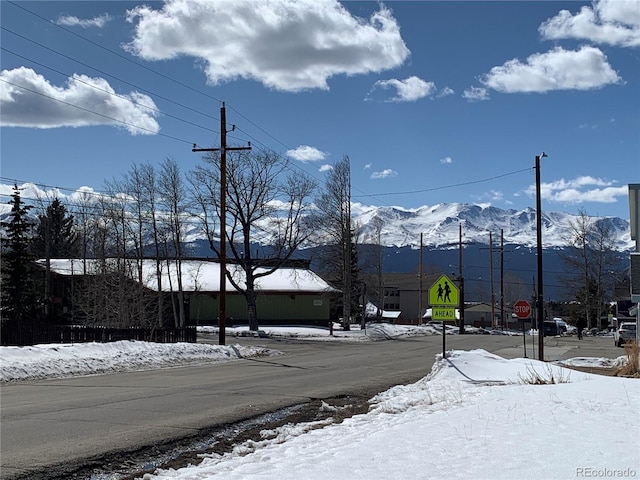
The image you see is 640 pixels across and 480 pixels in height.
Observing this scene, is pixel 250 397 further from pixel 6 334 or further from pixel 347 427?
pixel 6 334

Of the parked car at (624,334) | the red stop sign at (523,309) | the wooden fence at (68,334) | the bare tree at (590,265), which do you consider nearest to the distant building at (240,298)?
the wooden fence at (68,334)

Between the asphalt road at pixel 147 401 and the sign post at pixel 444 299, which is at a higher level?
the sign post at pixel 444 299

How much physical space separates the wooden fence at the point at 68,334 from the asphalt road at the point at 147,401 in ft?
32.1

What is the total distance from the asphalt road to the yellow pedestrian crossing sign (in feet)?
7.76

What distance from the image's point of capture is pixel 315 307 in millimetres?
60812

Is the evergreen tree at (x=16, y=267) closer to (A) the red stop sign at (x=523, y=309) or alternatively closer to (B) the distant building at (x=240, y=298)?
(B) the distant building at (x=240, y=298)

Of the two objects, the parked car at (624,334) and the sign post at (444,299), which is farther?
the parked car at (624,334)

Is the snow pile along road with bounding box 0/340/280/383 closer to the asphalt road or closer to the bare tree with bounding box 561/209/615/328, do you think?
the asphalt road

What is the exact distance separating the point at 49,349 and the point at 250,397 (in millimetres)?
9963

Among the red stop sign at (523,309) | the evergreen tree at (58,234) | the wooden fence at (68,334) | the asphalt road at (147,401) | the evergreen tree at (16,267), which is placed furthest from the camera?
the evergreen tree at (58,234)

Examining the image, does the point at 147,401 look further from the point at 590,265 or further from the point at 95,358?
the point at 590,265

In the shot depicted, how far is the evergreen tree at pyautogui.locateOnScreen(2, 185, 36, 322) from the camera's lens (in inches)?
1881

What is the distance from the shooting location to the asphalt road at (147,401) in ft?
31.2

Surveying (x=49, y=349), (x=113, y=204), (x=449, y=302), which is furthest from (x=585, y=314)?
(x=49, y=349)
